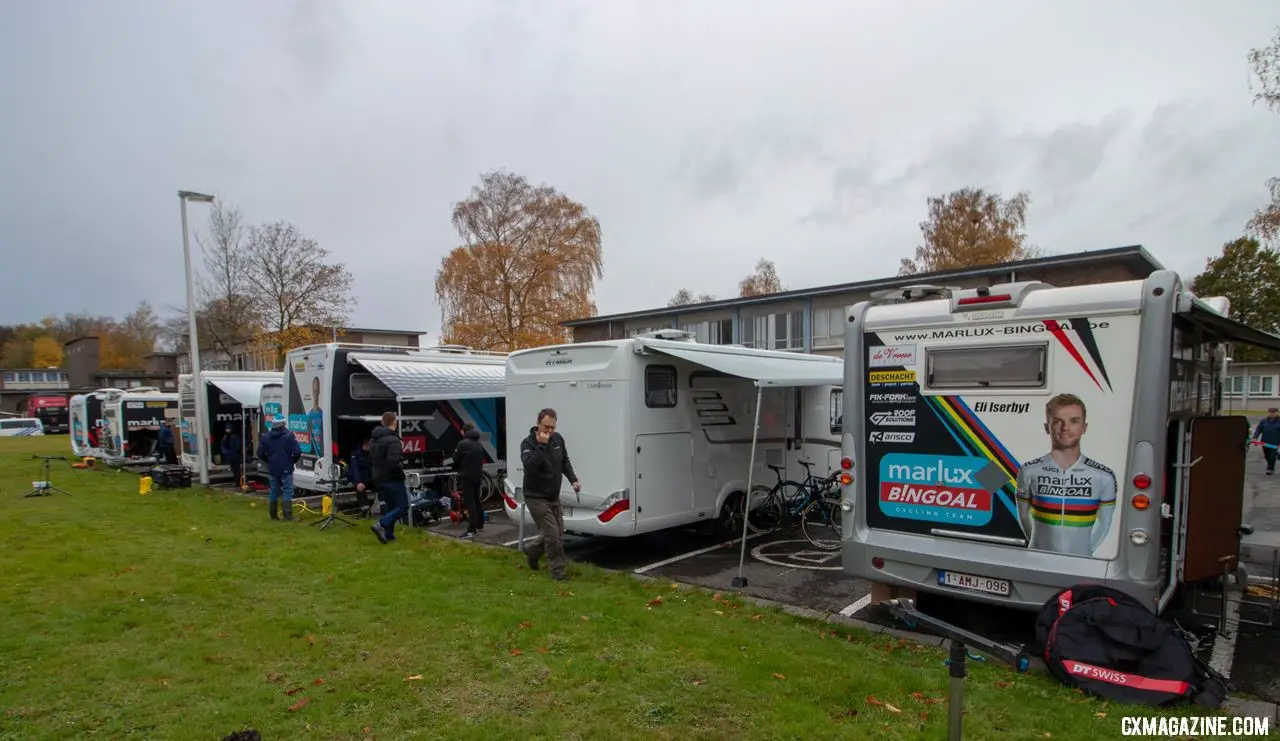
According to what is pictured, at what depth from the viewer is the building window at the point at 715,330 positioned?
32.1 meters

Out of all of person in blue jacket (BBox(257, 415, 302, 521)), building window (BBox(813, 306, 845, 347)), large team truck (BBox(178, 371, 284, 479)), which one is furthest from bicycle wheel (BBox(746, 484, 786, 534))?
building window (BBox(813, 306, 845, 347))

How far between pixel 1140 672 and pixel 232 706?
17.8 feet

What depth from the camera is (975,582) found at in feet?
16.9

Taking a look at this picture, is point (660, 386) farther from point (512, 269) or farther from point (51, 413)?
point (51, 413)

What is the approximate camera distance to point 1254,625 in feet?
18.7

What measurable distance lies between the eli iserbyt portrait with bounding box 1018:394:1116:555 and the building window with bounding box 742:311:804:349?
955 inches

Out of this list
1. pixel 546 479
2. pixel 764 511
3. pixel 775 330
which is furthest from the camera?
pixel 775 330

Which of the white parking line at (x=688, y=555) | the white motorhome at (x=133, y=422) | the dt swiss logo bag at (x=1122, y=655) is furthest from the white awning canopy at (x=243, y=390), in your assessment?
the dt swiss logo bag at (x=1122, y=655)

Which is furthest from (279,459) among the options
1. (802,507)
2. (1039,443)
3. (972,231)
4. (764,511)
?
(972,231)

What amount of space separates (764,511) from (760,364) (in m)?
2.55

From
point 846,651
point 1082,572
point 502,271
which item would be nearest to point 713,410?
point 846,651

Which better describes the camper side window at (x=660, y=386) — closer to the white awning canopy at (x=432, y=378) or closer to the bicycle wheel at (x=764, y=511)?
the bicycle wheel at (x=764, y=511)

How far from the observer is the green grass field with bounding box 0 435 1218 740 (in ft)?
12.9

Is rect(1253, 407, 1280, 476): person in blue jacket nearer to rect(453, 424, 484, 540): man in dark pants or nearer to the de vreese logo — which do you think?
the de vreese logo
